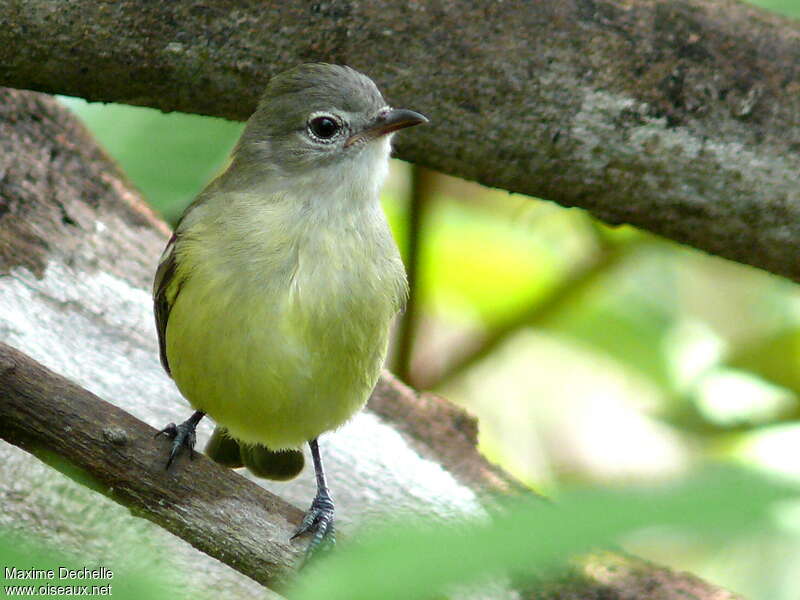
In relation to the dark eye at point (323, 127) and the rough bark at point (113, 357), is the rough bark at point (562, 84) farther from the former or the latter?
the rough bark at point (113, 357)

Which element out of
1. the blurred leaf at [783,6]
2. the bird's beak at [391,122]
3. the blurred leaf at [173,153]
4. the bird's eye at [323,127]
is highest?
the blurred leaf at [783,6]

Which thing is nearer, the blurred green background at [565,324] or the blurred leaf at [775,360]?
the blurred green background at [565,324]

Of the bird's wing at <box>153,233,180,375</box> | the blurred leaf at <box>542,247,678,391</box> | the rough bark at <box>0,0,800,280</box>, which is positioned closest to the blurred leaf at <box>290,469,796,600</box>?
the bird's wing at <box>153,233,180,375</box>

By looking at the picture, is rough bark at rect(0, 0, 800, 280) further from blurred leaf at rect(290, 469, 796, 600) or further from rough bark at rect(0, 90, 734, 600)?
blurred leaf at rect(290, 469, 796, 600)

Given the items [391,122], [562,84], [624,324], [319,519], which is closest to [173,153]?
[391,122]

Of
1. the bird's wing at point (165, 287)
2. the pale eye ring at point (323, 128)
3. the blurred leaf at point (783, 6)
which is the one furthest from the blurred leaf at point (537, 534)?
the blurred leaf at point (783, 6)

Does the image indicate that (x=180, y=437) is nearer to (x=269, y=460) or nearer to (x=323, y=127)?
(x=269, y=460)
